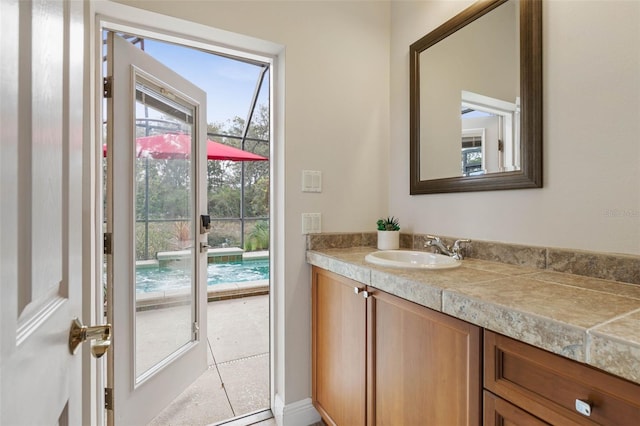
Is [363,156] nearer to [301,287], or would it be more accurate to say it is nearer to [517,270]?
[301,287]

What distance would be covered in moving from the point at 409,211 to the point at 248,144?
469cm

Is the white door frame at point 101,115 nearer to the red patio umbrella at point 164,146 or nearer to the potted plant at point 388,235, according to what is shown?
the red patio umbrella at point 164,146

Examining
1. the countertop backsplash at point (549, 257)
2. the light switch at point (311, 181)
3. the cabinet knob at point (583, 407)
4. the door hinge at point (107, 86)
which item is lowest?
the cabinet knob at point (583, 407)

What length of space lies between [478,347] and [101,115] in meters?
1.78

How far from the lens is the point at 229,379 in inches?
84.4

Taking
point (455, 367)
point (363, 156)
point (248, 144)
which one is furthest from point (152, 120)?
point (248, 144)

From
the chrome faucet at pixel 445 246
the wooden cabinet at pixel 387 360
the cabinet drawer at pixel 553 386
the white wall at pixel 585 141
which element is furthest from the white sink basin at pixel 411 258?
the cabinet drawer at pixel 553 386

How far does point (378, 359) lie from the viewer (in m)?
1.22

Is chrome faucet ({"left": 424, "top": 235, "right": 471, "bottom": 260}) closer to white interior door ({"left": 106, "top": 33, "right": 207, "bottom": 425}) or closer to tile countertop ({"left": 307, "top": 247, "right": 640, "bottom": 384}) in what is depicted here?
tile countertop ({"left": 307, "top": 247, "right": 640, "bottom": 384})

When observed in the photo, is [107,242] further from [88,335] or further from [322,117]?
[322,117]

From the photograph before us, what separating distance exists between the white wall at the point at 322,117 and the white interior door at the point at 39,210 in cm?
112

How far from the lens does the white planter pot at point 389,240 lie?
1746 mm

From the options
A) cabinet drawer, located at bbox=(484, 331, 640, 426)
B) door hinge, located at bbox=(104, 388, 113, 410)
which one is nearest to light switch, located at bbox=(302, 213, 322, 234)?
cabinet drawer, located at bbox=(484, 331, 640, 426)

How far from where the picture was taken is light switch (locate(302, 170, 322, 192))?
5.69ft
